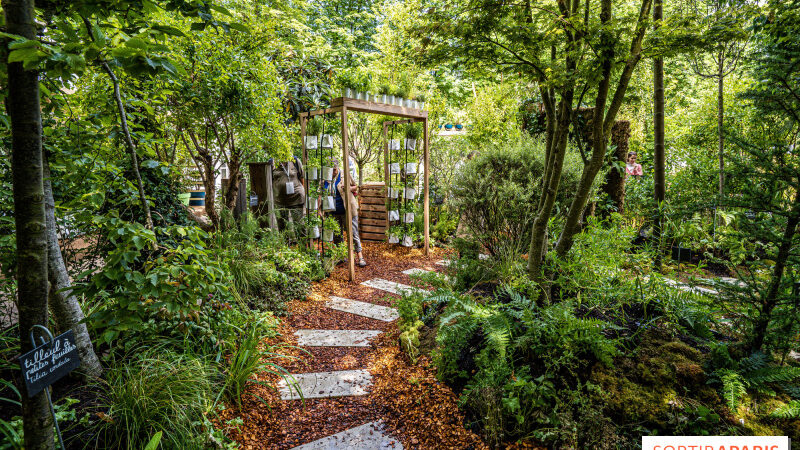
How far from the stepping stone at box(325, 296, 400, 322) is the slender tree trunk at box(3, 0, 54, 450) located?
3012 mm

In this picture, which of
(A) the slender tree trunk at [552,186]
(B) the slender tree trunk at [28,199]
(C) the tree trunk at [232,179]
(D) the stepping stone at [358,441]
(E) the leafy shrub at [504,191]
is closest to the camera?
(B) the slender tree trunk at [28,199]

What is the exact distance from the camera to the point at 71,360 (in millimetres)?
1362

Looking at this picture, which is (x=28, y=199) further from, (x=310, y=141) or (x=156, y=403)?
(x=310, y=141)

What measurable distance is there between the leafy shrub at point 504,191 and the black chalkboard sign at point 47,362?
3.71m

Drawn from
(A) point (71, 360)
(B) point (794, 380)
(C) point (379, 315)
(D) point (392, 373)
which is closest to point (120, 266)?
(A) point (71, 360)

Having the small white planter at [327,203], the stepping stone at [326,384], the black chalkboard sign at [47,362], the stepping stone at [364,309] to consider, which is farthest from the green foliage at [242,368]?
the small white planter at [327,203]

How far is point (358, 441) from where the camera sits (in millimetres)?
2213

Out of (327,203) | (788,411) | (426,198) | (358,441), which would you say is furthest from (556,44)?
(426,198)

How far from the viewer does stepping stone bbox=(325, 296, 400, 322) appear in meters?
4.12

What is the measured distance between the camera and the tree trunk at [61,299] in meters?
1.86

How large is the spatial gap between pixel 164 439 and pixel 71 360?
766 mm

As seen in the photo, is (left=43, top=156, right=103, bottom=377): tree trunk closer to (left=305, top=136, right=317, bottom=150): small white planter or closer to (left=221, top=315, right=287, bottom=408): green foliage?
(left=221, top=315, right=287, bottom=408): green foliage

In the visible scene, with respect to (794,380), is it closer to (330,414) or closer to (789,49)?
(789,49)
